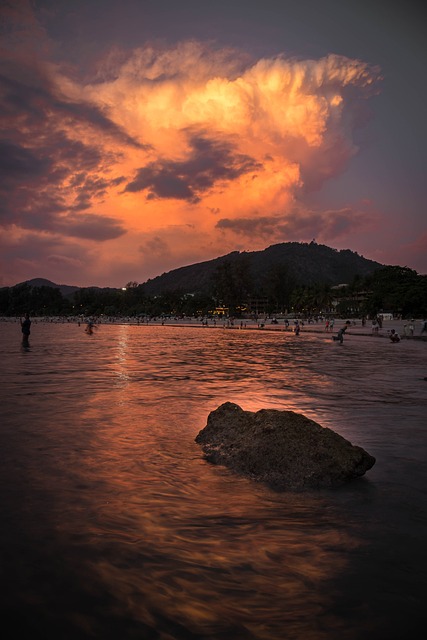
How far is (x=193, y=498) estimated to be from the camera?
20.1 ft

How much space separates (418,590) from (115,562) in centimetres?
277

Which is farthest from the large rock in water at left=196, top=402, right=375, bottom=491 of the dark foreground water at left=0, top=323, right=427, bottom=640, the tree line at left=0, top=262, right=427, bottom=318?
the tree line at left=0, top=262, right=427, bottom=318

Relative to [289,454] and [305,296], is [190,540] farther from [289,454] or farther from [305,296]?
[305,296]

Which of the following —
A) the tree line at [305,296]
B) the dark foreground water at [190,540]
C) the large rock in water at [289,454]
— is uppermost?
the tree line at [305,296]

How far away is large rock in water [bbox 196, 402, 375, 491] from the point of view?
21.9 ft

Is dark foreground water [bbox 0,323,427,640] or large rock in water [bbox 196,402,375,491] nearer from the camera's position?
dark foreground water [bbox 0,323,427,640]

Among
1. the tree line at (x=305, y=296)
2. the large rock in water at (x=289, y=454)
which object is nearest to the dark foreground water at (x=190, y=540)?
the large rock in water at (x=289, y=454)

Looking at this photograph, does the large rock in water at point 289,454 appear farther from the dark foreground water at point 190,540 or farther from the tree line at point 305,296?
the tree line at point 305,296

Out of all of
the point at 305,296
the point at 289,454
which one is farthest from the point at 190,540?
the point at 305,296

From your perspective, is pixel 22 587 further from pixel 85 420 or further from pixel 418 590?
pixel 85 420

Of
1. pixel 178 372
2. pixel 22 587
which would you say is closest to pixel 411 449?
pixel 22 587

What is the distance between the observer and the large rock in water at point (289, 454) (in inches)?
262

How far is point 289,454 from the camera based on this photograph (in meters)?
6.94

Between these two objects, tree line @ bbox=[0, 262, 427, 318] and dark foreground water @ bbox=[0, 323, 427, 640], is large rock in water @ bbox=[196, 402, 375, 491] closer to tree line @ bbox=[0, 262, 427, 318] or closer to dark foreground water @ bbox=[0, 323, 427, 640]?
dark foreground water @ bbox=[0, 323, 427, 640]
